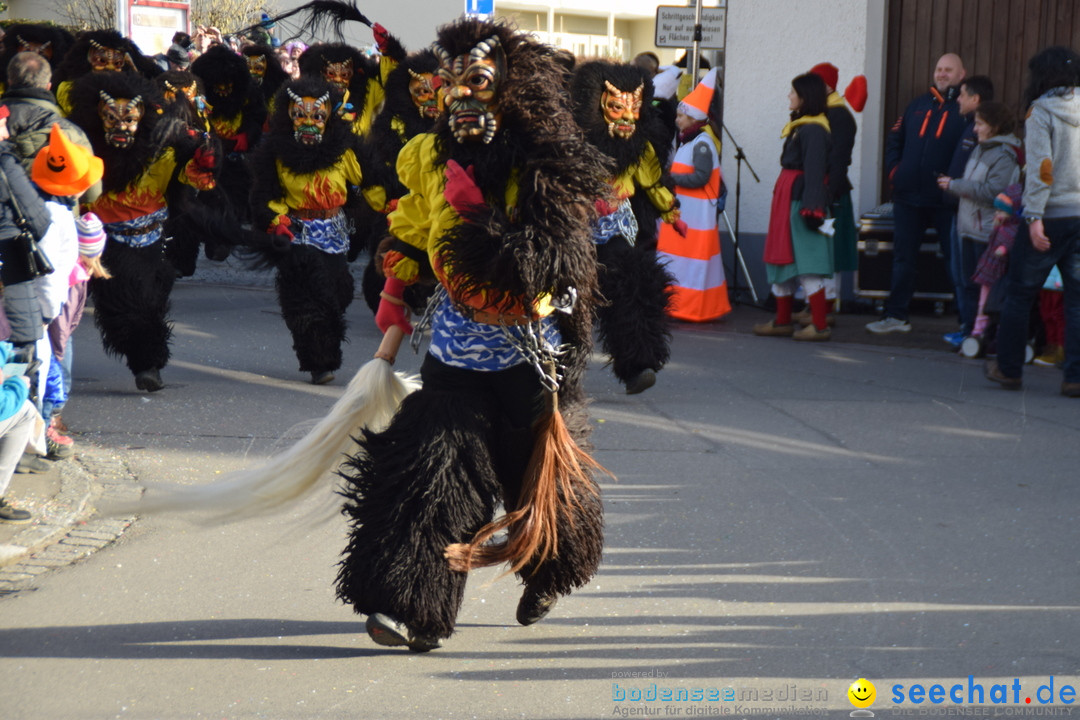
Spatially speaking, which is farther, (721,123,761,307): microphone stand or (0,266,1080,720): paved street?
(721,123,761,307): microphone stand

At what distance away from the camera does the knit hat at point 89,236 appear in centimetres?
603

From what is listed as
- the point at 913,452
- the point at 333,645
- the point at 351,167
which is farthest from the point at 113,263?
the point at 913,452

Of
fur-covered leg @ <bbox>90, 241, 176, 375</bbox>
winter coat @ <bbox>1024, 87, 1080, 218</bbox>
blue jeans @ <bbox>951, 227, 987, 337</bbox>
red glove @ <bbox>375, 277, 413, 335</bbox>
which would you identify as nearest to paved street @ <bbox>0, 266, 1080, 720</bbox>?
fur-covered leg @ <bbox>90, 241, 176, 375</bbox>

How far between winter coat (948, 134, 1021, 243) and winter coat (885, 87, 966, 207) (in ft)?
2.50

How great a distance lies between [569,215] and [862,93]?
307 inches

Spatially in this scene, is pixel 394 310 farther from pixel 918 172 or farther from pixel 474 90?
pixel 918 172

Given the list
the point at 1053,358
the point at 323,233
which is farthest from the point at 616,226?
the point at 1053,358

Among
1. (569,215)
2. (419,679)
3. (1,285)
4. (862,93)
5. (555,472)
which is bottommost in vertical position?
(419,679)

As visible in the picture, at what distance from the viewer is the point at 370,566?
3.79 metres

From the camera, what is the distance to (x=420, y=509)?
3.78 meters

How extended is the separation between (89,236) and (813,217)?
5670mm

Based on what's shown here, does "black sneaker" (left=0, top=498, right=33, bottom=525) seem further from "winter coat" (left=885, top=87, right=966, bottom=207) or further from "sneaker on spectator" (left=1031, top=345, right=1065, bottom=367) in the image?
"winter coat" (left=885, top=87, right=966, bottom=207)

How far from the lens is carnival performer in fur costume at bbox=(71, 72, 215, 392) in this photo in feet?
23.7

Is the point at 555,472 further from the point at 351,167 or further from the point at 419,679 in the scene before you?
the point at 351,167
